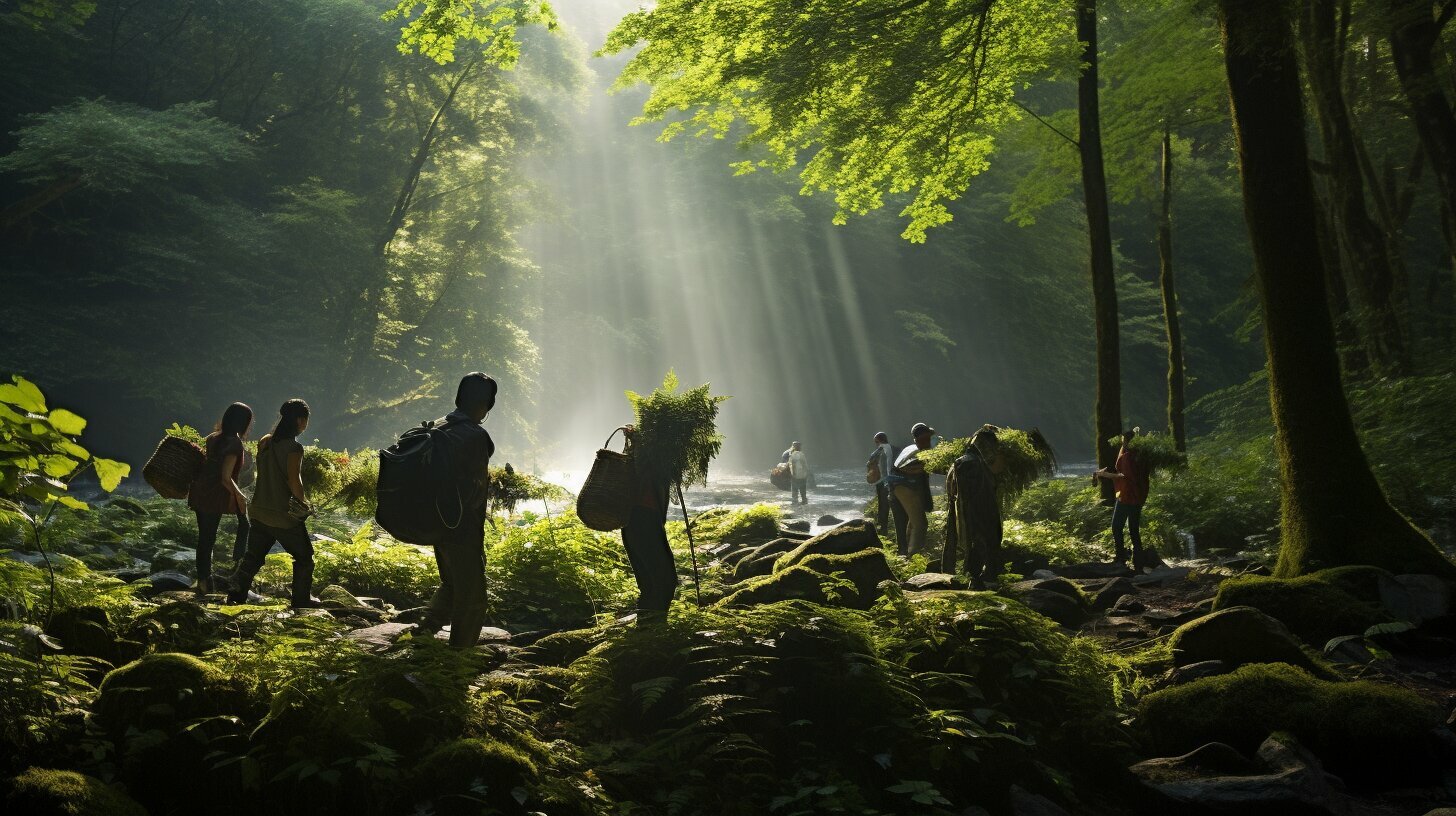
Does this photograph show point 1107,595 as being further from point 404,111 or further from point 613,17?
point 613,17

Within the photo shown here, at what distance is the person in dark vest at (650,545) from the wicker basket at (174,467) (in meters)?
4.54

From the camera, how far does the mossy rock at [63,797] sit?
3916 mm

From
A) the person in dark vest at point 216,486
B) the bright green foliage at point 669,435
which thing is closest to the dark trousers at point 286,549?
the person in dark vest at point 216,486

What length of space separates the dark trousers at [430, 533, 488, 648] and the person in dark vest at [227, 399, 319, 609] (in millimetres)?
2321

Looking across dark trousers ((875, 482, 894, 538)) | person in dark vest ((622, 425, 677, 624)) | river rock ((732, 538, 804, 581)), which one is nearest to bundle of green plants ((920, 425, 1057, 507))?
river rock ((732, 538, 804, 581))

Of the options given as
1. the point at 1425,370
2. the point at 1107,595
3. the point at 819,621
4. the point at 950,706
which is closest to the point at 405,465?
the point at 819,621

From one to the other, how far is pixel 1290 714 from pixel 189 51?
40.4 metres

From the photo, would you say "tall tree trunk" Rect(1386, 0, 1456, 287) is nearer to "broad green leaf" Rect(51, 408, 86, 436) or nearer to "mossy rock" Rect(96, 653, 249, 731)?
"mossy rock" Rect(96, 653, 249, 731)

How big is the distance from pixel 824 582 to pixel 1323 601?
12.6 feet

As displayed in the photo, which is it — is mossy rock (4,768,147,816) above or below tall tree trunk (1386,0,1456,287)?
below

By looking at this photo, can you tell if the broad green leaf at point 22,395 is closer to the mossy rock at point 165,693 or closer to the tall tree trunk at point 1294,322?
the mossy rock at point 165,693

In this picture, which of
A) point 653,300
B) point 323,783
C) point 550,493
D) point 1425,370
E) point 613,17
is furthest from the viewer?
point 613,17

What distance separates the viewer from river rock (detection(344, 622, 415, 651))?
677 centimetres

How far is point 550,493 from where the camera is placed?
9117mm
